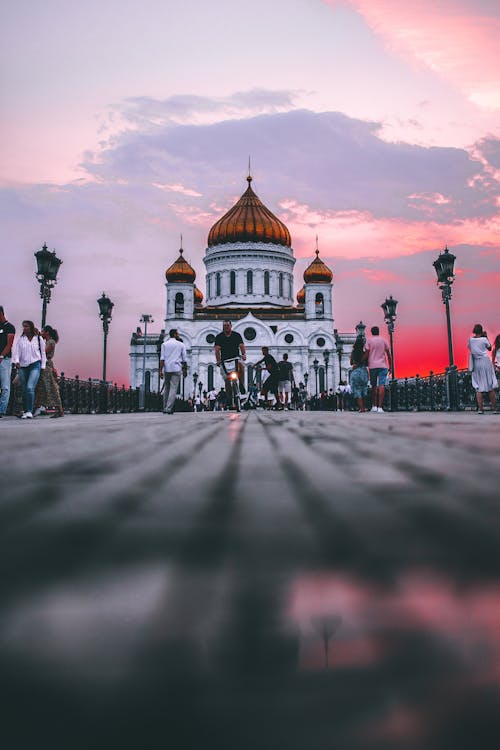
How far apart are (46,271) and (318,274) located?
63169 millimetres

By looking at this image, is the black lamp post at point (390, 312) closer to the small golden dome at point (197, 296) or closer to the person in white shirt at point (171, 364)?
the person in white shirt at point (171, 364)

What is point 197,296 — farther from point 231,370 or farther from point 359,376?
point 231,370

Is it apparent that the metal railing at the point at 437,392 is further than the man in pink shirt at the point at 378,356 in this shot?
Yes

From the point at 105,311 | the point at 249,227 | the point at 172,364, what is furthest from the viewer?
the point at 249,227

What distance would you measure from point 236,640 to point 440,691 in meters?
0.11

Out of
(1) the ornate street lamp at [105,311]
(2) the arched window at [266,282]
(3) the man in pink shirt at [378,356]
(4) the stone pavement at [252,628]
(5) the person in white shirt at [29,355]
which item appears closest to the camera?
(4) the stone pavement at [252,628]

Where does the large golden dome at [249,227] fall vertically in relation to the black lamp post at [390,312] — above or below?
above

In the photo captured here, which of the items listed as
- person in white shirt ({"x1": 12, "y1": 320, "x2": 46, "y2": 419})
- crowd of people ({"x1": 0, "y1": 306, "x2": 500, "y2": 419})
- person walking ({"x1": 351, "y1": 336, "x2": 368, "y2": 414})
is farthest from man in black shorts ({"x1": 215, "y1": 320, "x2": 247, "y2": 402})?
person in white shirt ({"x1": 12, "y1": 320, "x2": 46, "y2": 419})

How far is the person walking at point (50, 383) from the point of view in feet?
39.5

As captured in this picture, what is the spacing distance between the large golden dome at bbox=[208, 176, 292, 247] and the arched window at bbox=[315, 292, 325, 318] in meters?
6.88

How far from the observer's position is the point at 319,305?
7769 centimetres

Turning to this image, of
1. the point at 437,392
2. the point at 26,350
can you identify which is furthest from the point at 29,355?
the point at 437,392

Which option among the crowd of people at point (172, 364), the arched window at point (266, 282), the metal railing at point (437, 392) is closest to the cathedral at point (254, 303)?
the arched window at point (266, 282)

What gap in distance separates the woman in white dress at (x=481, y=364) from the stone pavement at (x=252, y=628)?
12033 mm
